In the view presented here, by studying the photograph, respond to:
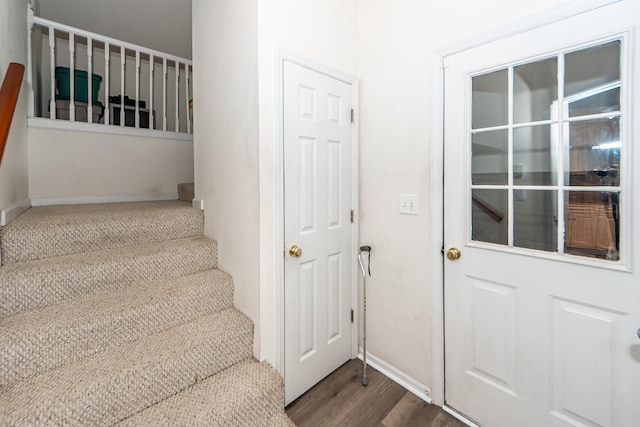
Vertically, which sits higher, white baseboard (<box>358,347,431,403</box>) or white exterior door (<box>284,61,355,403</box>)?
white exterior door (<box>284,61,355,403</box>)

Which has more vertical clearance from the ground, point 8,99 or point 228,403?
point 8,99

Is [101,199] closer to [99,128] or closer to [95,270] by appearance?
[99,128]

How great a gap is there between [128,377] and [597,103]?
2.27 m

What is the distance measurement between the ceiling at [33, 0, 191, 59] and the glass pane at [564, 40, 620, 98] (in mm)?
3598

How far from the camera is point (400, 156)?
181 cm

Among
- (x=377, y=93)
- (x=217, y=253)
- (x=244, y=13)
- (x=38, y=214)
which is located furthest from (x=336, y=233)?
(x=38, y=214)

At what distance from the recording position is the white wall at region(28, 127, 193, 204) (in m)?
2.46

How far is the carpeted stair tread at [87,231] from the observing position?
1526mm

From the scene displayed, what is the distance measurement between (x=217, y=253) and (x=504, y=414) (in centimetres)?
186

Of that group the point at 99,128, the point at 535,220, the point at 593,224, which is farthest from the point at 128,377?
the point at 99,128

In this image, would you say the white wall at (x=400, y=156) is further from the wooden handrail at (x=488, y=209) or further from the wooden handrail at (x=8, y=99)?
the wooden handrail at (x=8, y=99)

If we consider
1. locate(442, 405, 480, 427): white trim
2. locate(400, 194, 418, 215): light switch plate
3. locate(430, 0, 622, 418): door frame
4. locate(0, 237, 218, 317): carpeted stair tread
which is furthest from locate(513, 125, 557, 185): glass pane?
locate(0, 237, 218, 317): carpeted stair tread

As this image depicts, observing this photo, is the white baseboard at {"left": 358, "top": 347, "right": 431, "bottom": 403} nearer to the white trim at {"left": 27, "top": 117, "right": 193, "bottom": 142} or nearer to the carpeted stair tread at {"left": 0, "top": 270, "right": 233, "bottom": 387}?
the carpeted stair tread at {"left": 0, "top": 270, "right": 233, "bottom": 387}

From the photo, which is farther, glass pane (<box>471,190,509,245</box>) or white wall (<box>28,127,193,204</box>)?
white wall (<box>28,127,193,204</box>)
